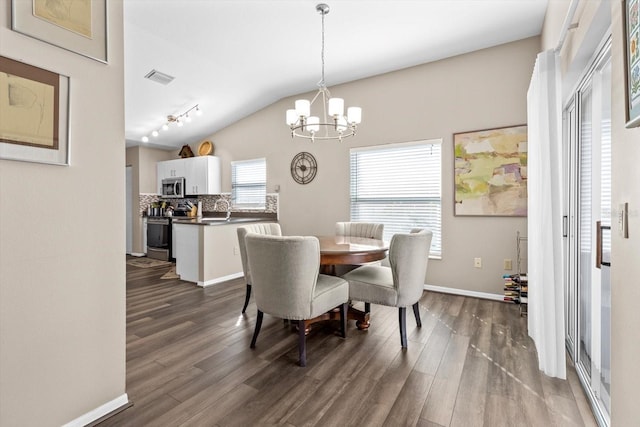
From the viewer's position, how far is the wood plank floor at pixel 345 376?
166 centimetres

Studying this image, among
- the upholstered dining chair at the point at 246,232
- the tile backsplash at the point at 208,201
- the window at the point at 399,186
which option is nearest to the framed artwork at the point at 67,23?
the upholstered dining chair at the point at 246,232

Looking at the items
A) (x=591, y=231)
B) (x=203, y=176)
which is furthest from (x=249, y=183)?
(x=591, y=231)

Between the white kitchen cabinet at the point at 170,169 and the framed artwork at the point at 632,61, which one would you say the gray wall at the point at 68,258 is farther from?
the white kitchen cabinet at the point at 170,169

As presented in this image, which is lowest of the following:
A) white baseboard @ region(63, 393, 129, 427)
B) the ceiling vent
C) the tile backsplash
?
white baseboard @ region(63, 393, 129, 427)

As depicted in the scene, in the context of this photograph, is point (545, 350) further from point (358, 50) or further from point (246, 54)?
point (246, 54)

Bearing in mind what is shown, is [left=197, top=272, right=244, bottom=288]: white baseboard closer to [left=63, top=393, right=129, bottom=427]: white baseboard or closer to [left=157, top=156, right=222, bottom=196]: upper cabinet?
[left=157, top=156, right=222, bottom=196]: upper cabinet

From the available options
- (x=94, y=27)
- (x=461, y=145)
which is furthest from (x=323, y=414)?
(x=461, y=145)

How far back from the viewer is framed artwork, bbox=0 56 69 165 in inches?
51.2

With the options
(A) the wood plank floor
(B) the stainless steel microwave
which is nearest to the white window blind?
(B) the stainless steel microwave

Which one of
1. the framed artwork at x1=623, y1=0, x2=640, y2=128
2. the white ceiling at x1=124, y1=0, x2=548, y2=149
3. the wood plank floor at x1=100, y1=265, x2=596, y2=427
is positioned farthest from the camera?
the white ceiling at x1=124, y1=0, x2=548, y2=149

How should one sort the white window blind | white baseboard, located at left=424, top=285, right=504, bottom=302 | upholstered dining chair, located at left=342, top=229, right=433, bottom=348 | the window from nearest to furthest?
1. upholstered dining chair, located at left=342, top=229, right=433, bottom=348
2. white baseboard, located at left=424, top=285, right=504, bottom=302
3. the window
4. the white window blind

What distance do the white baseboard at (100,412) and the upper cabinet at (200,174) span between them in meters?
4.68

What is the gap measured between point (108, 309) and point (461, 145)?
3.72 meters

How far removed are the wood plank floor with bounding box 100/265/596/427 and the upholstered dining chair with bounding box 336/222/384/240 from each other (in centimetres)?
93
